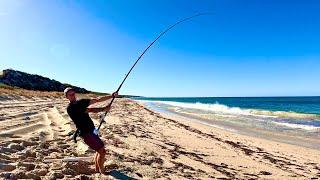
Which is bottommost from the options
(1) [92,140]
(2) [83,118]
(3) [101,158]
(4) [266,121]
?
(4) [266,121]

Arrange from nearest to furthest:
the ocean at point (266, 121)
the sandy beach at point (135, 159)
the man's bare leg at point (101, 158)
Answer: the man's bare leg at point (101, 158) < the sandy beach at point (135, 159) < the ocean at point (266, 121)

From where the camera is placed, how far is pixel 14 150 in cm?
780

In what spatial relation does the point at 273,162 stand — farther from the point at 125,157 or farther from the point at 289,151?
the point at 125,157

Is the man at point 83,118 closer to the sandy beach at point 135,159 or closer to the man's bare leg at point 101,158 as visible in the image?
the man's bare leg at point 101,158

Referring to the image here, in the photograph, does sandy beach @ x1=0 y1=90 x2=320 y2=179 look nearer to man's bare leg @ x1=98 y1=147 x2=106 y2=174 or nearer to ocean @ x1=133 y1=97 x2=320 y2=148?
man's bare leg @ x1=98 y1=147 x2=106 y2=174

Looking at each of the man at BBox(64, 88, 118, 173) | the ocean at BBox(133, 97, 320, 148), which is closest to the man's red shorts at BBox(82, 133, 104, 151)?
the man at BBox(64, 88, 118, 173)

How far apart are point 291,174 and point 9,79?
285 feet

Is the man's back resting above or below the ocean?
above

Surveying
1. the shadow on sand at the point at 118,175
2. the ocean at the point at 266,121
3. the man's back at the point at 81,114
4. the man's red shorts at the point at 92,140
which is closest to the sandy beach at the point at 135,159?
the shadow on sand at the point at 118,175

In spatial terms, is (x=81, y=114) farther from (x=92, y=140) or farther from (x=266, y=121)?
(x=266, y=121)

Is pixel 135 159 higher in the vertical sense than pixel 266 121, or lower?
higher

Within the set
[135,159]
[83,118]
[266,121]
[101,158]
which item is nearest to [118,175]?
[101,158]

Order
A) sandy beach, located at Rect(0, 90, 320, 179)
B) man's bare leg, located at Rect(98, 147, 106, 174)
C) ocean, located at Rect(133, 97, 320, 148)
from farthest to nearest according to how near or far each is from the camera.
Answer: ocean, located at Rect(133, 97, 320, 148) → sandy beach, located at Rect(0, 90, 320, 179) → man's bare leg, located at Rect(98, 147, 106, 174)

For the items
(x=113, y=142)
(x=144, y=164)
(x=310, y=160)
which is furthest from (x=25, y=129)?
(x=310, y=160)
